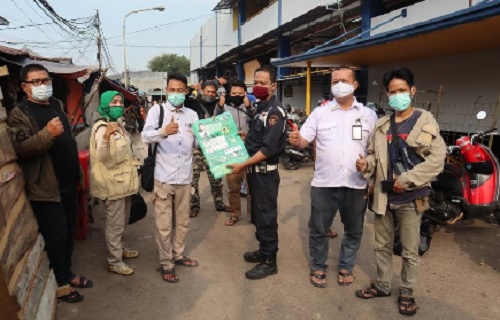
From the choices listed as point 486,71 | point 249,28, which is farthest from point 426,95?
point 249,28

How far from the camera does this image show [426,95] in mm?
8078

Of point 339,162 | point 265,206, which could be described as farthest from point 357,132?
point 265,206

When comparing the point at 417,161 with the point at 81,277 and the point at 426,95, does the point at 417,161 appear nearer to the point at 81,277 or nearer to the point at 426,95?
the point at 81,277

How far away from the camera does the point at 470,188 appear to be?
4.03 m

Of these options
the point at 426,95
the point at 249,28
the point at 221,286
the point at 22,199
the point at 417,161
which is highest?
the point at 249,28

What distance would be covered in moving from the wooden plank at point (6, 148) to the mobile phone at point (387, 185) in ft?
8.58

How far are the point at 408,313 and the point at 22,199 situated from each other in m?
2.95

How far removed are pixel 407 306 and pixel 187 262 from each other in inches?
80.6

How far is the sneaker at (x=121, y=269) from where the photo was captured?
11.7 ft

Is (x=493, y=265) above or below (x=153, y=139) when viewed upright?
below

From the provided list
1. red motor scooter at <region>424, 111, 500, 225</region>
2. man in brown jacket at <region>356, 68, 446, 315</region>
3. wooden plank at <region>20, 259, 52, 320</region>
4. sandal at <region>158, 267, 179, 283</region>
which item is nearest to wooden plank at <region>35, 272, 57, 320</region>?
wooden plank at <region>20, 259, 52, 320</region>

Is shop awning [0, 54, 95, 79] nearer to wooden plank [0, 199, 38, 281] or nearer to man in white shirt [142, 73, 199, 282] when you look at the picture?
man in white shirt [142, 73, 199, 282]

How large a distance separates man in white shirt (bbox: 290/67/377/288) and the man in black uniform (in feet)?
0.69

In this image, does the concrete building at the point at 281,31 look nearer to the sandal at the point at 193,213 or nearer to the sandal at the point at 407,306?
the sandal at the point at 193,213
